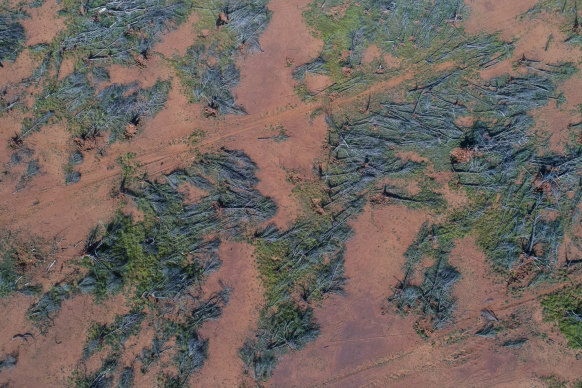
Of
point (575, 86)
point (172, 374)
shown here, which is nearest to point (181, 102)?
point (172, 374)

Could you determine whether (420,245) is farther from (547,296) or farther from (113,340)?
(113,340)

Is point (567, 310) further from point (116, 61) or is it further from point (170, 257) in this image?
point (116, 61)

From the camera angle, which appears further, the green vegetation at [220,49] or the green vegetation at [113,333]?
the green vegetation at [220,49]

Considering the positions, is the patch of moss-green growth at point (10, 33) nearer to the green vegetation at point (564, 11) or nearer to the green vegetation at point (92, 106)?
the green vegetation at point (92, 106)

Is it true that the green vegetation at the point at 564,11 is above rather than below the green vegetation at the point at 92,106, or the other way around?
above

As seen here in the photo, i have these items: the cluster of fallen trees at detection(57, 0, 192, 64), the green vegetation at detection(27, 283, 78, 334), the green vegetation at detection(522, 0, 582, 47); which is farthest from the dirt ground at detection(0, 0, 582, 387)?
the cluster of fallen trees at detection(57, 0, 192, 64)

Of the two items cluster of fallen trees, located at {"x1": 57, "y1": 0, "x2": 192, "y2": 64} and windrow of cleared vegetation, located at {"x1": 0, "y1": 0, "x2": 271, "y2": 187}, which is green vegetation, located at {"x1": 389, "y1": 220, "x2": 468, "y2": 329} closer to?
windrow of cleared vegetation, located at {"x1": 0, "y1": 0, "x2": 271, "y2": 187}

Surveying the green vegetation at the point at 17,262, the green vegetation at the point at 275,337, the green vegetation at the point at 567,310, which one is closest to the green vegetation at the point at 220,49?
the green vegetation at the point at 275,337
